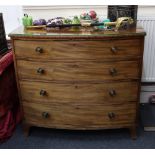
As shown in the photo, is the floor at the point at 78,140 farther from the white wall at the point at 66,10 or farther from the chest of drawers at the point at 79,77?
the white wall at the point at 66,10

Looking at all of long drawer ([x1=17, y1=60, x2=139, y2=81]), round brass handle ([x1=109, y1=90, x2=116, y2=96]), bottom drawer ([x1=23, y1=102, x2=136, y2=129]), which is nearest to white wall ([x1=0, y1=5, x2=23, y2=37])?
long drawer ([x1=17, y1=60, x2=139, y2=81])

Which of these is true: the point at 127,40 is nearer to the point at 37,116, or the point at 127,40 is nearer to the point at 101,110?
the point at 101,110

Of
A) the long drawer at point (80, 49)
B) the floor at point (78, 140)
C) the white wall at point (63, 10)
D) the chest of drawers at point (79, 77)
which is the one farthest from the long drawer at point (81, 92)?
the white wall at point (63, 10)

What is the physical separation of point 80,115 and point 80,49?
1.73ft

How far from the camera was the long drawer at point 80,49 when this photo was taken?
1.57m

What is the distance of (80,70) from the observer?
5.38 feet

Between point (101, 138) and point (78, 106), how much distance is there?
1.30 feet

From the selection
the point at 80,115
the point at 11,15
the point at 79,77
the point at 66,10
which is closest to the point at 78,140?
the point at 80,115

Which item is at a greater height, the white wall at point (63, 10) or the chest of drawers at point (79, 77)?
the white wall at point (63, 10)

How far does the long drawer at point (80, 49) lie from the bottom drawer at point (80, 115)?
0.39 metres

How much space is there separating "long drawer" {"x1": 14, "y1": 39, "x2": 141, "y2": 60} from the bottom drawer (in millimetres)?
388

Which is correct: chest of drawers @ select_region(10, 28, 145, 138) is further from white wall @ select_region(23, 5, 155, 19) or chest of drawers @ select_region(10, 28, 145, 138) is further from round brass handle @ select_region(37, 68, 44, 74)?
white wall @ select_region(23, 5, 155, 19)

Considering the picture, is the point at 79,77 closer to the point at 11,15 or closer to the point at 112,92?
the point at 112,92
